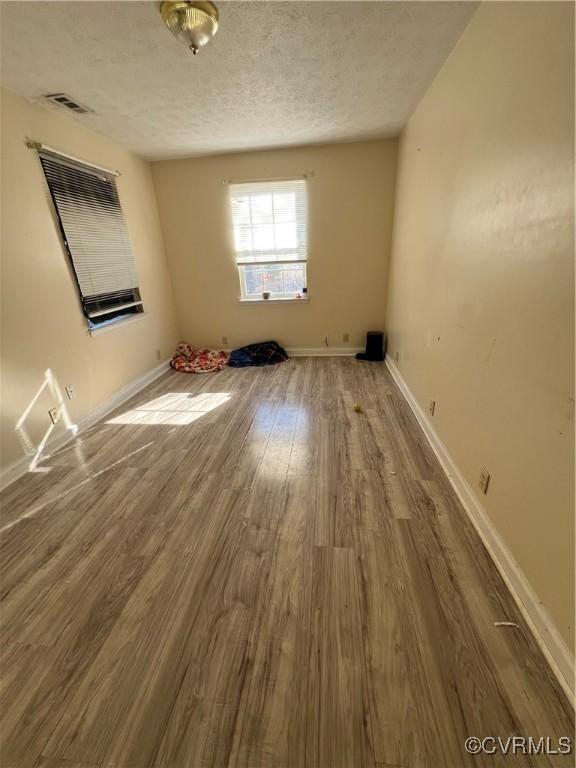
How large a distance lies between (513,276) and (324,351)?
3.07 metres

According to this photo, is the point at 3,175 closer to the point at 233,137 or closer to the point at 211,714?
the point at 233,137

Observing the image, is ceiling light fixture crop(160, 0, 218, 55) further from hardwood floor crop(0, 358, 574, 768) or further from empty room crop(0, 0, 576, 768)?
hardwood floor crop(0, 358, 574, 768)

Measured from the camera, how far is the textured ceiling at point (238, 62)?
5.16ft

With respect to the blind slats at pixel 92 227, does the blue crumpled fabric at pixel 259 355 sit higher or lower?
lower

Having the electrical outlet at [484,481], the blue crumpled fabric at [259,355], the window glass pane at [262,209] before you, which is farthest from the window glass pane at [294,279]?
the electrical outlet at [484,481]

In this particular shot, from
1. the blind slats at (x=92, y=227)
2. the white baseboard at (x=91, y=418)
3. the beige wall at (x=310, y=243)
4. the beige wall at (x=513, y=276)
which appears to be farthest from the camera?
the beige wall at (x=310, y=243)

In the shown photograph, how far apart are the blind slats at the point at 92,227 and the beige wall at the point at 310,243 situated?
0.88m

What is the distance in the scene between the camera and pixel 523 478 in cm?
125

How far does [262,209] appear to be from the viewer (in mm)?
3854

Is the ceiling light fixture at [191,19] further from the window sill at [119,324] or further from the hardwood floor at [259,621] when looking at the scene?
the hardwood floor at [259,621]

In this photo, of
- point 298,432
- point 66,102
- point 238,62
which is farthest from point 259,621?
point 66,102

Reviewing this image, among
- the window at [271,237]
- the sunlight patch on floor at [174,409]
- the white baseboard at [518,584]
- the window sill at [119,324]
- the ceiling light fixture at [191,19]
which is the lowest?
the sunlight patch on floor at [174,409]

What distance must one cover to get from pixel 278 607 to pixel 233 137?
394cm

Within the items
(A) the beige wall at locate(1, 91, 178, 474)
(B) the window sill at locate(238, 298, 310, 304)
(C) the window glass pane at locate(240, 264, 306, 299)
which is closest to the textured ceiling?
(A) the beige wall at locate(1, 91, 178, 474)
